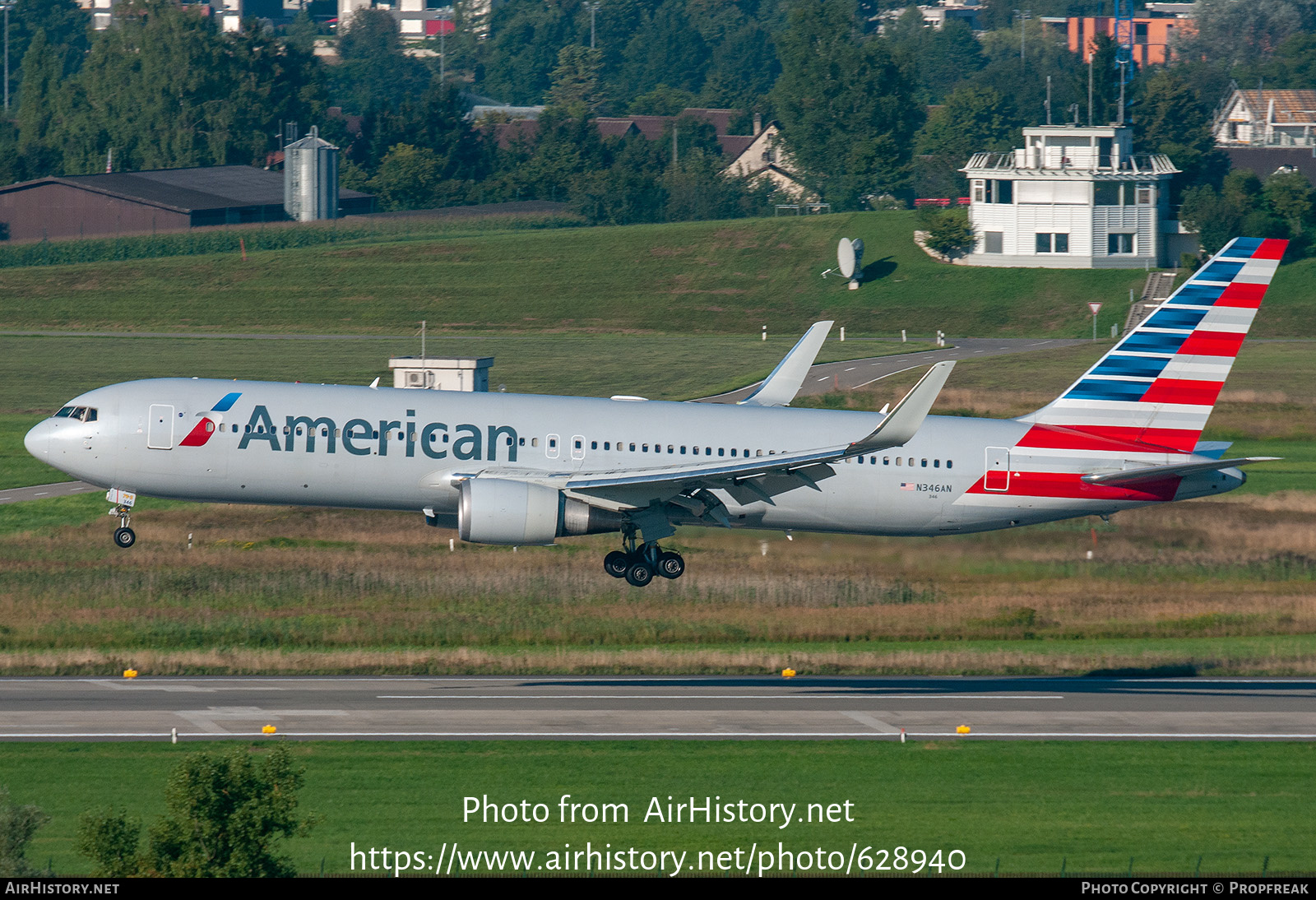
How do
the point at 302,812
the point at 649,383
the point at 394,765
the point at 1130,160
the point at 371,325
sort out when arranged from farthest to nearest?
1. the point at 1130,160
2. the point at 371,325
3. the point at 649,383
4. the point at 394,765
5. the point at 302,812

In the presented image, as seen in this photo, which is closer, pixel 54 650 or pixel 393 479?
pixel 393 479

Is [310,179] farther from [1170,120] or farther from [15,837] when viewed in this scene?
[15,837]

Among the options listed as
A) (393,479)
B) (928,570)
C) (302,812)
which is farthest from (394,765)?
(928,570)

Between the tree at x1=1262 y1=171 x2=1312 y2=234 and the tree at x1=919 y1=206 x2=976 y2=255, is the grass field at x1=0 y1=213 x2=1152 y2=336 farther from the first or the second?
the tree at x1=1262 y1=171 x2=1312 y2=234

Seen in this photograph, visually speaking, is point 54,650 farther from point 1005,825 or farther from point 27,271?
point 27,271

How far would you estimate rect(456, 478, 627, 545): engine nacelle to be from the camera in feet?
149

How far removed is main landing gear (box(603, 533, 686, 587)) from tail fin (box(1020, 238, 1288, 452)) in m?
11.8

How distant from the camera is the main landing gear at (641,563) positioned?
48469mm

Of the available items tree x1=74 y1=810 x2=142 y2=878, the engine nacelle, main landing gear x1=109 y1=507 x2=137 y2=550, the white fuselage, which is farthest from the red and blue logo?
tree x1=74 y1=810 x2=142 y2=878

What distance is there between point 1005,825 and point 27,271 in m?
139

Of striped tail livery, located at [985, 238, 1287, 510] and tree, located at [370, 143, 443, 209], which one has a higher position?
tree, located at [370, 143, 443, 209]

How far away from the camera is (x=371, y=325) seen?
14462 centimetres

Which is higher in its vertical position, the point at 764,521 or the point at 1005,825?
the point at 764,521

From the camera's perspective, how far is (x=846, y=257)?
156 meters
